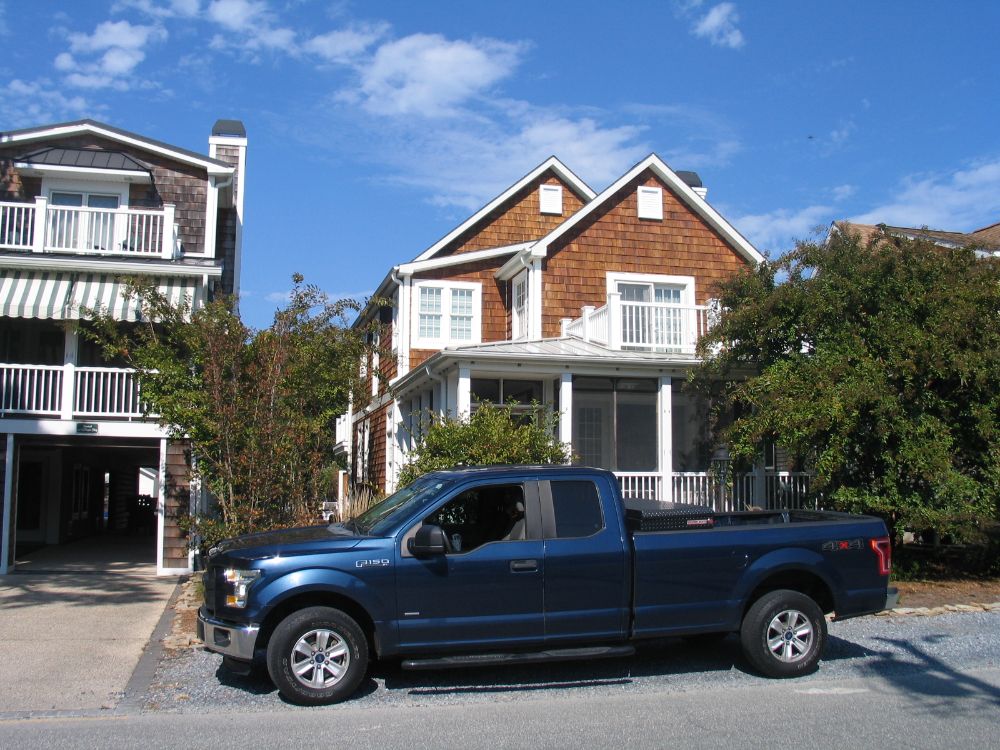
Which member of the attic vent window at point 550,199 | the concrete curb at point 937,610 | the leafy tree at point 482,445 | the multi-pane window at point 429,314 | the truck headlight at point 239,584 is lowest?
the concrete curb at point 937,610

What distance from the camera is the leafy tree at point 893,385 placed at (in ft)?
40.1

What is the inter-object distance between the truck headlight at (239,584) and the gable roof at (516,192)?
13.8 metres

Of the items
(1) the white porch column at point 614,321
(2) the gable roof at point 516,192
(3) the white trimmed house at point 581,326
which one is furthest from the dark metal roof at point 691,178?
(1) the white porch column at point 614,321

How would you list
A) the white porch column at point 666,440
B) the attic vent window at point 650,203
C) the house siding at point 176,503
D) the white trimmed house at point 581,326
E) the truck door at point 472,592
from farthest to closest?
the attic vent window at point 650,203 < the white trimmed house at point 581,326 < the white porch column at point 666,440 < the house siding at point 176,503 < the truck door at point 472,592

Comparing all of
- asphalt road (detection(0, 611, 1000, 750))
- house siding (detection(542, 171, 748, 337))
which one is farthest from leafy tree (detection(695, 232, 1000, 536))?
house siding (detection(542, 171, 748, 337))

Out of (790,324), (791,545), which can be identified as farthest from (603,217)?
(791,545)

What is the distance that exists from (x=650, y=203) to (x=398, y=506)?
13306 millimetres

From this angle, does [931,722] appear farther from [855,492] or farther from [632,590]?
[855,492]

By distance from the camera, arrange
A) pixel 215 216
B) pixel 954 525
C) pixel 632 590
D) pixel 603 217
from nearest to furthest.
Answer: pixel 632 590 < pixel 954 525 < pixel 215 216 < pixel 603 217

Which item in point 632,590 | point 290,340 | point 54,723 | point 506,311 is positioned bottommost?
point 54,723

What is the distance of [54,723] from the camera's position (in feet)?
21.2

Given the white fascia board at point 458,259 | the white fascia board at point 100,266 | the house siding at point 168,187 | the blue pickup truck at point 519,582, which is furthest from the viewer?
the white fascia board at point 458,259

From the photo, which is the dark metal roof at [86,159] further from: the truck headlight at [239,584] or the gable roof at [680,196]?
the truck headlight at [239,584]

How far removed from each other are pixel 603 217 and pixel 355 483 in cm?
1071
